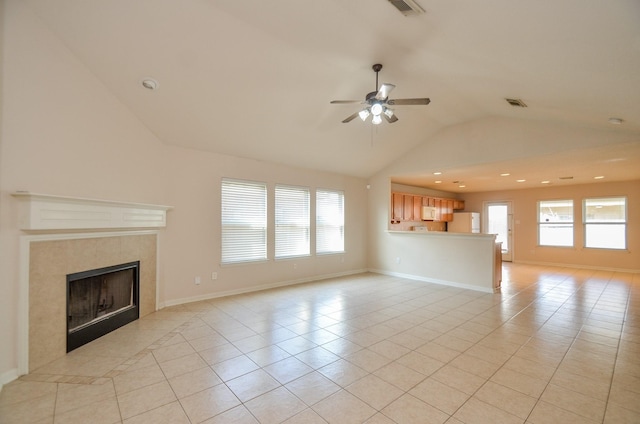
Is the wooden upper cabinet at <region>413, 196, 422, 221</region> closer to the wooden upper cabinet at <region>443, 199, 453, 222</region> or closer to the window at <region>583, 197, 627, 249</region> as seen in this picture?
the wooden upper cabinet at <region>443, 199, 453, 222</region>

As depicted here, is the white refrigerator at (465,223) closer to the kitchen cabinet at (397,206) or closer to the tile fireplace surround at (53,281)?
the kitchen cabinet at (397,206)

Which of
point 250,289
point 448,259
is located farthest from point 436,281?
point 250,289

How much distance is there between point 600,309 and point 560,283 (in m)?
1.98

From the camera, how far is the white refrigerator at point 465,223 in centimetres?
951

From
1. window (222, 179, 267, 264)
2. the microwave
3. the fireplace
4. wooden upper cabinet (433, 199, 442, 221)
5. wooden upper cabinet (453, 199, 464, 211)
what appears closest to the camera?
the fireplace

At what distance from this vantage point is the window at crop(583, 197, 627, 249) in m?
Result: 7.38

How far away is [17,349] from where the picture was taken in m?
2.46

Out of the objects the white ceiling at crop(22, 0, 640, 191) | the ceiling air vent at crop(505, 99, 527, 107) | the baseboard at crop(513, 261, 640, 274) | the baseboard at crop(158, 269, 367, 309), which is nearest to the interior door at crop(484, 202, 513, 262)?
the baseboard at crop(513, 261, 640, 274)

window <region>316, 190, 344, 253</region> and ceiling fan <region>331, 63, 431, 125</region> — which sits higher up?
ceiling fan <region>331, 63, 431, 125</region>

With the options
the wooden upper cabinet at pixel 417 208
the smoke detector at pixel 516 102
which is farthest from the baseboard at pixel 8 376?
the wooden upper cabinet at pixel 417 208

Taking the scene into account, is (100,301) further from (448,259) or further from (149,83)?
(448,259)

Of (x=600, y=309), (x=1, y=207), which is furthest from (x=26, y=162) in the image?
(x=600, y=309)

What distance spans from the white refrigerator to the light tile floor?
5043 mm

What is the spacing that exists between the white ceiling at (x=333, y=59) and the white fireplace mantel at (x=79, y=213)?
1.29 meters
